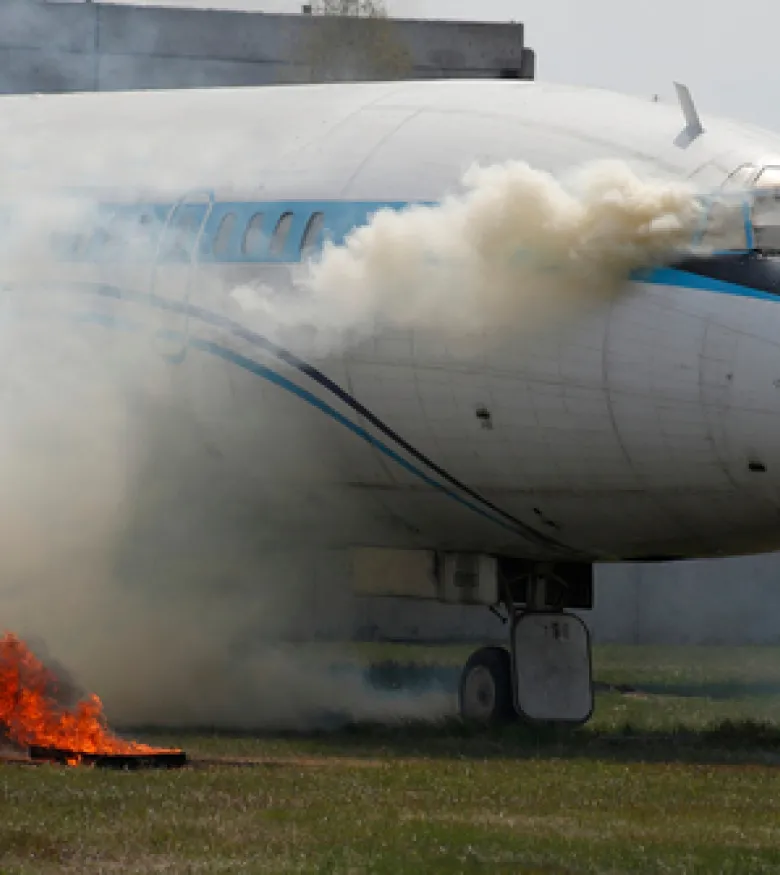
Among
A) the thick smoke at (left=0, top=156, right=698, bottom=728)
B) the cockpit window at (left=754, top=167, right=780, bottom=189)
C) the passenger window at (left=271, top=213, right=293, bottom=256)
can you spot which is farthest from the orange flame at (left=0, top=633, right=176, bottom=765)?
the cockpit window at (left=754, top=167, right=780, bottom=189)

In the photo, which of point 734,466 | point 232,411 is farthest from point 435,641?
point 734,466

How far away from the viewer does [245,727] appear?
76.8ft

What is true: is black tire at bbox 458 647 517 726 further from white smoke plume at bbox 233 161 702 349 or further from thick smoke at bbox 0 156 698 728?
white smoke plume at bbox 233 161 702 349

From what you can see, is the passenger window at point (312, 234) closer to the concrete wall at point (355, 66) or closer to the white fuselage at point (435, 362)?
the white fuselage at point (435, 362)

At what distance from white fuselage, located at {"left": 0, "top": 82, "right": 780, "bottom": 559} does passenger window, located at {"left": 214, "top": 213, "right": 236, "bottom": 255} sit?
116mm

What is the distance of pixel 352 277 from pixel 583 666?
18.9ft

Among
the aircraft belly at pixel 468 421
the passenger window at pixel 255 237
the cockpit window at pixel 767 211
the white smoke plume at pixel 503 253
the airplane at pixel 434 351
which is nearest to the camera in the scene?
the cockpit window at pixel 767 211

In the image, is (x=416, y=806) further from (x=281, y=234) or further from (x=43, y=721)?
(x=281, y=234)

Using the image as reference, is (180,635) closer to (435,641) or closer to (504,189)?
(504,189)

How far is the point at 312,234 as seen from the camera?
21.9 meters

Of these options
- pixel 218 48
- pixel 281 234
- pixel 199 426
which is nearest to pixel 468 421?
pixel 281 234

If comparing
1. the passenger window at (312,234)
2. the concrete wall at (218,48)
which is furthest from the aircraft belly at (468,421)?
the concrete wall at (218,48)

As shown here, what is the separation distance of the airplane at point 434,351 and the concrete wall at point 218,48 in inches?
785

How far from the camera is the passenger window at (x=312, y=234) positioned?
71.8 ft
